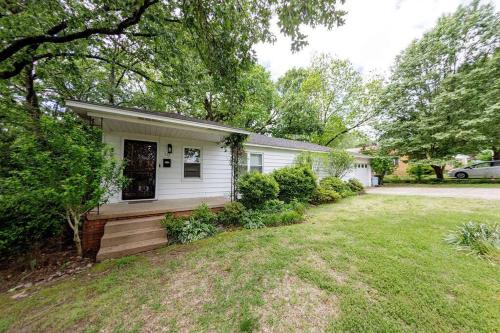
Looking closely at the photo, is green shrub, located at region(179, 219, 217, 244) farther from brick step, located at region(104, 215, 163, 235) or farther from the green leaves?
the green leaves

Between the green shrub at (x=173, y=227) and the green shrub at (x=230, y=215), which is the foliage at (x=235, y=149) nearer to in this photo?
the green shrub at (x=230, y=215)

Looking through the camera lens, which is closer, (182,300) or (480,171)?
(182,300)

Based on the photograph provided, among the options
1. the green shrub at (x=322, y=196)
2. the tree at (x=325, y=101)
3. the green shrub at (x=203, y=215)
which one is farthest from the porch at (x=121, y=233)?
the tree at (x=325, y=101)

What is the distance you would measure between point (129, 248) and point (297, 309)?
3.34 m

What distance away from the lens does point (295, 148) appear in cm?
1068

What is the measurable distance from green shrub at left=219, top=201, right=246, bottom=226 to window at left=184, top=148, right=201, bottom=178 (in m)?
2.46

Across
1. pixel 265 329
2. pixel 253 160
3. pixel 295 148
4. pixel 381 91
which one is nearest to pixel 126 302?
pixel 265 329

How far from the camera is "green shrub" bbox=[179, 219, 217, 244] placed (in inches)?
175

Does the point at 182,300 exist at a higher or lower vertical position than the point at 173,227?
Answer: lower

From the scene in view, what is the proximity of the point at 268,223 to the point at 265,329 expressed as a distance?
341 cm

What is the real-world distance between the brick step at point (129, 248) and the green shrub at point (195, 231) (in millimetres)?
418

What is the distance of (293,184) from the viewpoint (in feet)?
24.9

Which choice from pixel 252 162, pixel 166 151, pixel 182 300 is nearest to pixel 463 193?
pixel 252 162

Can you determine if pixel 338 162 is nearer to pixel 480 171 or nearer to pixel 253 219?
pixel 253 219
